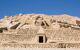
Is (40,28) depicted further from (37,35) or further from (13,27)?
(13,27)

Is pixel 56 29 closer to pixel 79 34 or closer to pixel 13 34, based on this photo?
pixel 79 34

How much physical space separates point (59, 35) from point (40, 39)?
3111 mm

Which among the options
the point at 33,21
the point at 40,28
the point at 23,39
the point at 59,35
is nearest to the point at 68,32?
the point at 59,35

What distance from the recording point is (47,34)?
126ft

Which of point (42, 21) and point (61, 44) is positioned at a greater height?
point (42, 21)

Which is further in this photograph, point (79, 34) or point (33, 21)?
point (33, 21)

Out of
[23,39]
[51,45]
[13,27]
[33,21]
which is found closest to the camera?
[51,45]

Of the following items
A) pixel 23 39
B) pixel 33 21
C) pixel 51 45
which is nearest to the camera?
pixel 51 45

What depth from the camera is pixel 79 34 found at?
37688 millimetres

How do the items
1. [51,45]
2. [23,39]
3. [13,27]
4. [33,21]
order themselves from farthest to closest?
[33,21] → [13,27] → [23,39] → [51,45]

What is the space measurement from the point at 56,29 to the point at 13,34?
6604 millimetres

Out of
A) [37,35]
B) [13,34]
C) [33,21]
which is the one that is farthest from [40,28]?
[33,21]

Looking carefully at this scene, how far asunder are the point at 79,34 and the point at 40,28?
593 cm

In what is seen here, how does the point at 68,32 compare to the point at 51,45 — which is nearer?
the point at 51,45
